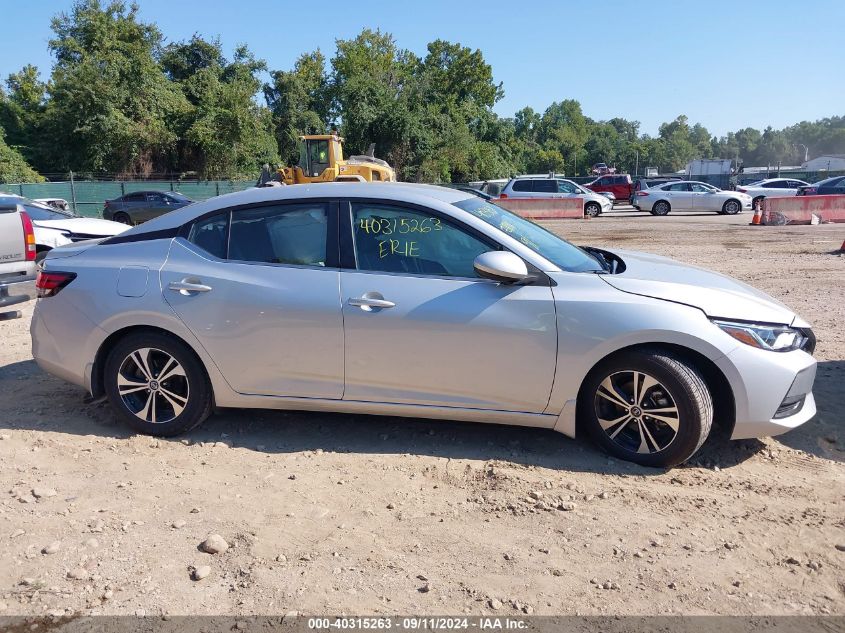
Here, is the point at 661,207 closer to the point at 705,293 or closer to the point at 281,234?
the point at 705,293

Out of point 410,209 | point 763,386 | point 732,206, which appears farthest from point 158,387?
point 732,206

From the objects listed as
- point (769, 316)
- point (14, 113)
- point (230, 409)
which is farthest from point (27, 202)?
point (14, 113)

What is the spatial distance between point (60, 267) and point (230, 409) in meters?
1.51

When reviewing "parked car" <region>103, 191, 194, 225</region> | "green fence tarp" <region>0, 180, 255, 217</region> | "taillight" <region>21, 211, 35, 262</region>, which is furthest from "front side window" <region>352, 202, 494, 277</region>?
"green fence tarp" <region>0, 180, 255, 217</region>

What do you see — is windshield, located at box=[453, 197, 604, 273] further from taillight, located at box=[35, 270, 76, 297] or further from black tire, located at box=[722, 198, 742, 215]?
black tire, located at box=[722, 198, 742, 215]

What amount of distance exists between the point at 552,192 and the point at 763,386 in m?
25.7

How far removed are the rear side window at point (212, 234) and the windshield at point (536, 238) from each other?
1542 millimetres

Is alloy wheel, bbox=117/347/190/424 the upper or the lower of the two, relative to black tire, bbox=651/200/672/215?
lower

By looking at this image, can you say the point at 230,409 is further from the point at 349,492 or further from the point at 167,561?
the point at 167,561

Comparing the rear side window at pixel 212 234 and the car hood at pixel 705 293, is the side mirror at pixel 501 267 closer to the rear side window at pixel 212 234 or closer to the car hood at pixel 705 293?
the car hood at pixel 705 293

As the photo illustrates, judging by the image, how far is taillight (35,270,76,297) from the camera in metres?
4.64

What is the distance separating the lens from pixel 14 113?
44812mm

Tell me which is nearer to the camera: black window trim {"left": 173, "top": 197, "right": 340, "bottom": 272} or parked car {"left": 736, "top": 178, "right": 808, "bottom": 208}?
black window trim {"left": 173, "top": 197, "right": 340, "bottom": 272}

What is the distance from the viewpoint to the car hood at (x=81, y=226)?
37.3 ft
